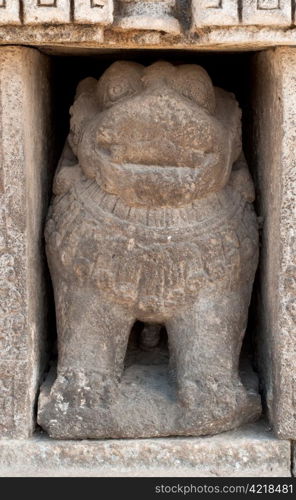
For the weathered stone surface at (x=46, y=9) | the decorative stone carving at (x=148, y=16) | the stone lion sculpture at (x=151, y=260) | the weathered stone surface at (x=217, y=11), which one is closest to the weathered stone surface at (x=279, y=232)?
the stone lion sculpture at (x=151, y=260)

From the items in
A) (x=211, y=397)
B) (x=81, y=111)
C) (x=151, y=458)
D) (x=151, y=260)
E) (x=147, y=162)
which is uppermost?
(x=81, y=111)

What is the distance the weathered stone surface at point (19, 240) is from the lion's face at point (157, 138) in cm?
19

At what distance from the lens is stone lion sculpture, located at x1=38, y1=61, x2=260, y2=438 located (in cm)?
227

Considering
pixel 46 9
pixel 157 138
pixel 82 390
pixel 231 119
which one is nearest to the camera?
pixel 46 9

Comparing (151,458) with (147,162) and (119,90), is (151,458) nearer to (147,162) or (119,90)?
(147,162)

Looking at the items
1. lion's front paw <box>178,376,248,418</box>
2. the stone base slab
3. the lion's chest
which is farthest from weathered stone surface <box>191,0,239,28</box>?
the stone base slab

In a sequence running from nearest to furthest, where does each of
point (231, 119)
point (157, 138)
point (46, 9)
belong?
point (46, 9) → point (157, 138) → point (231, 119)

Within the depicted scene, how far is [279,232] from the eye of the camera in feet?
7.50

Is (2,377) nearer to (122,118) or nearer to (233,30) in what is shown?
(122,118)

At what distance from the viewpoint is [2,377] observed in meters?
2.32

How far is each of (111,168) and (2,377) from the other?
0.65m

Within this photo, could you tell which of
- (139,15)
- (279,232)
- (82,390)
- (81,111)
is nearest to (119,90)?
(81,111)

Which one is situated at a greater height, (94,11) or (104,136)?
(94,11)

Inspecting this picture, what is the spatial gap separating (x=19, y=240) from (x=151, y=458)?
27.6 inches
